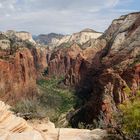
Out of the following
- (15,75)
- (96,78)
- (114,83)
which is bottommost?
(15,75)

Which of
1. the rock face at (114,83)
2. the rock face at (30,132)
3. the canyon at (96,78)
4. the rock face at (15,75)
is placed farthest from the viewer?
the rock face at (15,75)

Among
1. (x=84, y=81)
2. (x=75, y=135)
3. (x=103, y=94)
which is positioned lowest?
(x=84, y=81)

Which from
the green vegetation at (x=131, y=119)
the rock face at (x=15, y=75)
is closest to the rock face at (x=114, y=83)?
the rock face at (x=15, y=75)

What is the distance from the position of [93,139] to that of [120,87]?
223ft

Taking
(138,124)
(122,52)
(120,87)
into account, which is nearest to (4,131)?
(138,124)

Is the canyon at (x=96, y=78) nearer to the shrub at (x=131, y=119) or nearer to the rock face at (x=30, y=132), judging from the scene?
the rock face at (x=30, y=132)

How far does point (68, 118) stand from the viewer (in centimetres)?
10800

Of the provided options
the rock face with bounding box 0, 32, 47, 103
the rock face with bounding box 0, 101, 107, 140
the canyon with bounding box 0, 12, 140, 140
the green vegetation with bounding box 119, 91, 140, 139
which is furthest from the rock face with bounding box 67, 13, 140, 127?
the rock face with bounding box 0, 101, 107, 140

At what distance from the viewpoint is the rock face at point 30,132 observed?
22.3 metres

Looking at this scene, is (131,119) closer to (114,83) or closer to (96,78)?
(114,83)

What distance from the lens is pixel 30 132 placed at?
75.6 feet

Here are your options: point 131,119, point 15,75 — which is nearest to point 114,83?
point 15,75

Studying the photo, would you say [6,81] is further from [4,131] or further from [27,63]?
[4,131]

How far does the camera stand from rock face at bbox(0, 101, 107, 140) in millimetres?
22344
